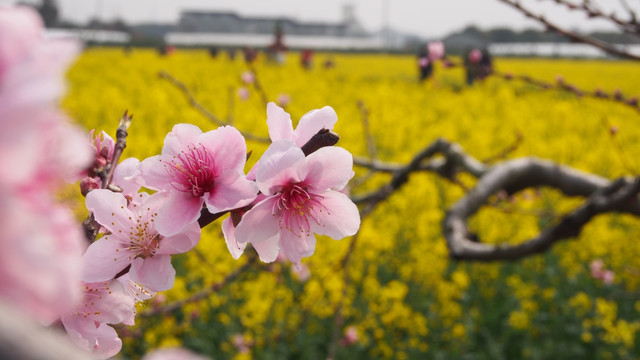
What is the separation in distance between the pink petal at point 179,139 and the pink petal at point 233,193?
0.15 ft

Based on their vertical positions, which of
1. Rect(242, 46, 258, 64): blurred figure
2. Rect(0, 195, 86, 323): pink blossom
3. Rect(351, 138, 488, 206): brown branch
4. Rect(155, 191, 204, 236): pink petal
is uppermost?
Rect(0, 195, 86, 323): pink blossom

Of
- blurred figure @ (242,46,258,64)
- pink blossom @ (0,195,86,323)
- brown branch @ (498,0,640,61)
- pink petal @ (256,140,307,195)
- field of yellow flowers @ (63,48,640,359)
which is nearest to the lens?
pink blossom @ (0,195,86,323)

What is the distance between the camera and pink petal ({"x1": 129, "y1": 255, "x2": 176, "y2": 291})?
1.67 ft

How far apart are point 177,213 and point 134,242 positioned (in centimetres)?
6

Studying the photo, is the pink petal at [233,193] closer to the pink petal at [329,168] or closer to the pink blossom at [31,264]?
the pink petal at [329,168]

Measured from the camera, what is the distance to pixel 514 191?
1.87 m

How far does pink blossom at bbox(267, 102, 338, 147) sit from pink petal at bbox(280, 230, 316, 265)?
0.09m

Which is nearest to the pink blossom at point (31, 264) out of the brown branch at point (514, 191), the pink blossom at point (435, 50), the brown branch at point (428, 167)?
the brown branch at point (514, 191)

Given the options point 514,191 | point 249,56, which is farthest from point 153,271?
point 249,56

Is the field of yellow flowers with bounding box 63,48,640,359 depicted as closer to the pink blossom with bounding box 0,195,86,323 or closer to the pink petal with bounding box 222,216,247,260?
the pink petal with bounding box 222,216,247,260

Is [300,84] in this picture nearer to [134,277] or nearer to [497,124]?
[497,124]

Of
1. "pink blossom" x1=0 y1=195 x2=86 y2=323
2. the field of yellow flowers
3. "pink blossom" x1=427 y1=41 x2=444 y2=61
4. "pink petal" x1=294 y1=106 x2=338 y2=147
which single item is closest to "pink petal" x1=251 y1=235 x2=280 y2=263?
"pink petal" x1=294 y1=106 x2=338 y2=147

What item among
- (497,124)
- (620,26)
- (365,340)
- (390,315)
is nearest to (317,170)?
(620,26)

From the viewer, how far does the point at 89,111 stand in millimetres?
8906
